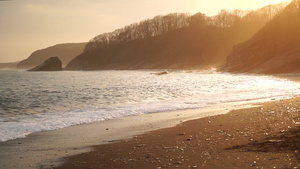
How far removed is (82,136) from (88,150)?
8.31ft

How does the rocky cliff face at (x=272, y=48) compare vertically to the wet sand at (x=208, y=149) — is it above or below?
above

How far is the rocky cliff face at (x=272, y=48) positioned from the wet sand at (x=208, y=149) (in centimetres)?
7118

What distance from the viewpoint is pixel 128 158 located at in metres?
8.94

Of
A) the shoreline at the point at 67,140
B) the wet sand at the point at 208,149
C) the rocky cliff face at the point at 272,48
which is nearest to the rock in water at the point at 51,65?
the rocky cliff face at the point at 272,48

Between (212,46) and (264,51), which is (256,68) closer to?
(264,51)

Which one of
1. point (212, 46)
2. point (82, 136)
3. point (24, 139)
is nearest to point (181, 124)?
point (82, 136)

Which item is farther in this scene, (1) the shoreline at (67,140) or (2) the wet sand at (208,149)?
(1) the shoreline at (67,140)

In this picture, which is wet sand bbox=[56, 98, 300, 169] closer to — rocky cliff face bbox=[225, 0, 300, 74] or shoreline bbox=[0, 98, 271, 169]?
shoreline bbox=[0, 98, 271, 169]

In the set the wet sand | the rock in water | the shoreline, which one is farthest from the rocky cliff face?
the rock in water

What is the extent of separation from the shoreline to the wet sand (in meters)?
0.61

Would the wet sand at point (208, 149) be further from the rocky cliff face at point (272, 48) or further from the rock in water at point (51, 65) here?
the rock in water at point (51, 65)

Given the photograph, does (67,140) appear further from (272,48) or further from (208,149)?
(272,48)

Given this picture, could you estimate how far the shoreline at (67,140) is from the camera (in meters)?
9.19

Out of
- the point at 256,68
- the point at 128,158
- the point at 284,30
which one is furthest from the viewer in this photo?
the point at 284,30
